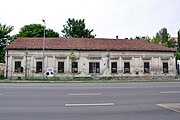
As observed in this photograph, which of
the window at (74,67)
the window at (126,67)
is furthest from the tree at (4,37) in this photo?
the window at (126,67)

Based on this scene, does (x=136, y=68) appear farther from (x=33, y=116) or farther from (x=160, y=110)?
(x=33, y=116)

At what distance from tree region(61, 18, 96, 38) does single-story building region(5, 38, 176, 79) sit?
23.1 m

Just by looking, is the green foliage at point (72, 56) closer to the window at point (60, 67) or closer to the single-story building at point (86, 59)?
the single-story building at point (86, 59)

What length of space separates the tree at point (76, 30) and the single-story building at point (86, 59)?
2307cm

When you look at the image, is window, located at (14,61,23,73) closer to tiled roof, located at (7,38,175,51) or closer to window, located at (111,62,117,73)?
tiled roof, located at (7,38,175,51)

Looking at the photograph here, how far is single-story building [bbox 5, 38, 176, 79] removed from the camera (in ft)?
112

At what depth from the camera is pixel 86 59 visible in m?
35.1

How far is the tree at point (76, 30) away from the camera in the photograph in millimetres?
60875

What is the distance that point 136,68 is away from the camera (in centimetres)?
3653

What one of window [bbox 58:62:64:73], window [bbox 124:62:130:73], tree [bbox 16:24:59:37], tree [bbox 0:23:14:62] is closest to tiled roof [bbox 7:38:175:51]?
window [bbox 124:62:130:73]

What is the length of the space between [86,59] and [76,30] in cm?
2728

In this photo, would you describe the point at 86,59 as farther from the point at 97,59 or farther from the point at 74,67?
the point at 74,67

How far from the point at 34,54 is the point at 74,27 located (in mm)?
28873

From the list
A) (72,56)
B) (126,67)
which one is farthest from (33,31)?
(126,67)
